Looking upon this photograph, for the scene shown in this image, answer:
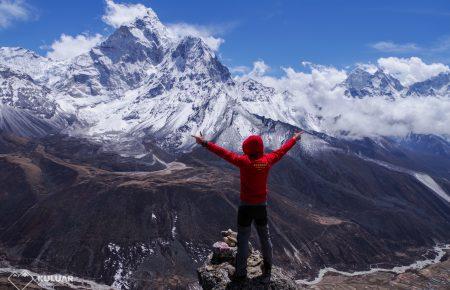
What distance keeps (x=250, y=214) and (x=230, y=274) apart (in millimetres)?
3890

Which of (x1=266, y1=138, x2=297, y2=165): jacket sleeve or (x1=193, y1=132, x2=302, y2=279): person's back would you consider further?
(x1=266, y1=138, x2=297, y2=165): jacket sleeve

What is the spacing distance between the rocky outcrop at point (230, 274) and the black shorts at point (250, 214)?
2.82 metres

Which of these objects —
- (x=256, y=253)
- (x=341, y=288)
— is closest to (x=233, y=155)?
(x=256, y=253)

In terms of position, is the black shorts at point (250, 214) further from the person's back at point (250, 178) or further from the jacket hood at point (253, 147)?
the jacket hood at point (253, 147)

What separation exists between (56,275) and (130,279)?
27.3 m

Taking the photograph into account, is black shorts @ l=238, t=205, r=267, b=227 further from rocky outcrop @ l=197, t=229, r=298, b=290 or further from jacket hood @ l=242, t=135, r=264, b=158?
rocky outcrop @ l=197, t=229, r=298, b=290

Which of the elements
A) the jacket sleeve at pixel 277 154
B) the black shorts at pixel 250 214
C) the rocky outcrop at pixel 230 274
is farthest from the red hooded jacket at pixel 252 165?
the rocky outcrop at pixel 230 274

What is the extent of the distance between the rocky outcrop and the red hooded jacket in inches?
154

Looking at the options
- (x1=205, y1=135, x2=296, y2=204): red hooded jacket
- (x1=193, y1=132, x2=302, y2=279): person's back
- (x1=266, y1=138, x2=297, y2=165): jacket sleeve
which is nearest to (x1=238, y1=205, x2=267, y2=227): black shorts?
(x1=193, y1=132, x2=302, y2=279): person's back

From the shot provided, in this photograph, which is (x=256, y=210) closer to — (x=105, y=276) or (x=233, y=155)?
(x=233, y=155)

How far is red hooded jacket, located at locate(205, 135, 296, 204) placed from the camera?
20.0 m

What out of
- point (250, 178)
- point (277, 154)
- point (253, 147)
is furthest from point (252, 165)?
point (277, 154)

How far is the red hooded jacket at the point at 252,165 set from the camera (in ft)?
65.6

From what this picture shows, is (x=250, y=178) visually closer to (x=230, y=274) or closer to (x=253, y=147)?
(x=253, y=147)
